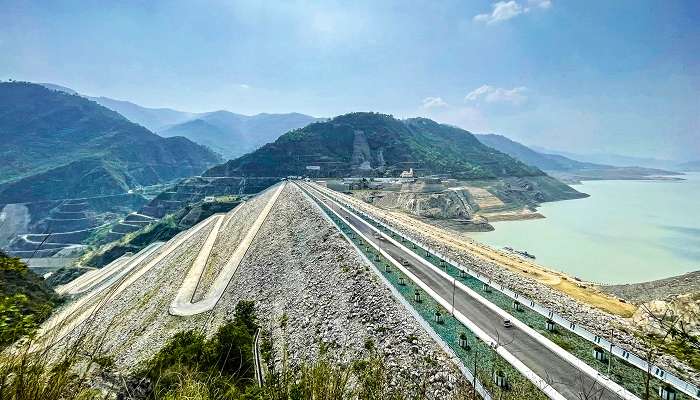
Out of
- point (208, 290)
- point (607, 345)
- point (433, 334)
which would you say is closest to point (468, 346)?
point (433, 334)

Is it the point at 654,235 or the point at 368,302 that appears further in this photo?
the point at 654,235

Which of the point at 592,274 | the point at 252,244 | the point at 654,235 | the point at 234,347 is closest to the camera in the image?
the point at 234,347

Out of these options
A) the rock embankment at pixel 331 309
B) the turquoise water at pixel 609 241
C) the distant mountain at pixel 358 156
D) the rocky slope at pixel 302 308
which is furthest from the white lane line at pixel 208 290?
the distant mountain at pixel 358 156

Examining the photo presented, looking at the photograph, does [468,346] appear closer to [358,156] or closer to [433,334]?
[433,334]

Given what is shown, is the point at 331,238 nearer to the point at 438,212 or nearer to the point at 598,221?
the point at 438,212

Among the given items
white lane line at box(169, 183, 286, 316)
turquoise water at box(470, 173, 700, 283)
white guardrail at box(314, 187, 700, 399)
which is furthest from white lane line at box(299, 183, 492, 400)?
turquoise water at box(470, 173, 700, 283)

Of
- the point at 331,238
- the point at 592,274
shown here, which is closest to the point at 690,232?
the point at 592,274
